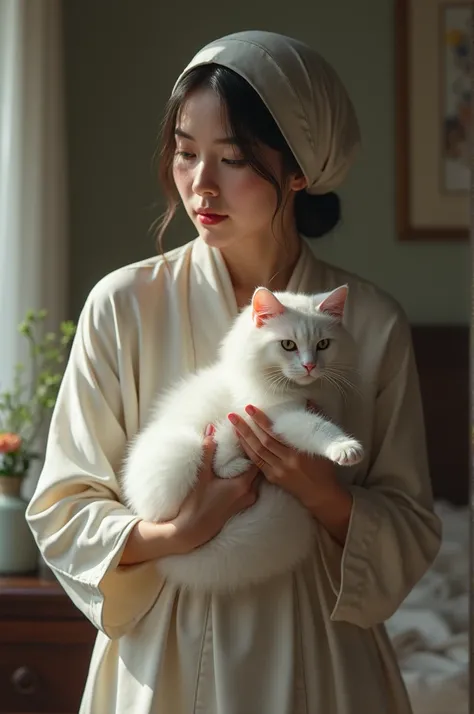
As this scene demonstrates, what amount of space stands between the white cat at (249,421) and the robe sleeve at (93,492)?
0.02 meters

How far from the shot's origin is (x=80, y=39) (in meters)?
2.00

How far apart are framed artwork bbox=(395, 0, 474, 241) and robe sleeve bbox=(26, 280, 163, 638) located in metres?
1.57

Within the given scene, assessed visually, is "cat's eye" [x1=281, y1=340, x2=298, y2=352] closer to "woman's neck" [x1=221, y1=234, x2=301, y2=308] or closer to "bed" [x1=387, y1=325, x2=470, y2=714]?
"woman's neck" [x1=221, y1=234, x2=301, y2=308]

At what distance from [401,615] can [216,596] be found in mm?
806

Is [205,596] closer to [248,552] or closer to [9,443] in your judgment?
[248,552]

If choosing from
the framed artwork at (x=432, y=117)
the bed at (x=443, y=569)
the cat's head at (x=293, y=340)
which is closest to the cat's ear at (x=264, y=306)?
the cat's head at (x=293, y=340)

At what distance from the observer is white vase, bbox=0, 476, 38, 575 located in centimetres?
138

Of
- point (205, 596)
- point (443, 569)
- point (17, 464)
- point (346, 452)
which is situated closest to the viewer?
point (346, 452)

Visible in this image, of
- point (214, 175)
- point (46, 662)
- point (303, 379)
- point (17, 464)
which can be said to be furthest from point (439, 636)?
point (214, 175)

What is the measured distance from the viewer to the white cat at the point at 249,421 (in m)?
0.76

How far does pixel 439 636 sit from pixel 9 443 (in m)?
0.71

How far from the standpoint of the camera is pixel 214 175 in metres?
0.76

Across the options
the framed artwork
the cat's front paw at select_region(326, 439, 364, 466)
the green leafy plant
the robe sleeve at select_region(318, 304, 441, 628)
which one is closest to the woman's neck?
the robe sleeve at select_region(318, 304, 441, 628)

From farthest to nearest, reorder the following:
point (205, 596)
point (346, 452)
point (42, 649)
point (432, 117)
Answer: point (432, 117) → point (42, 649) → point (205, 596) → point (346, 452)
